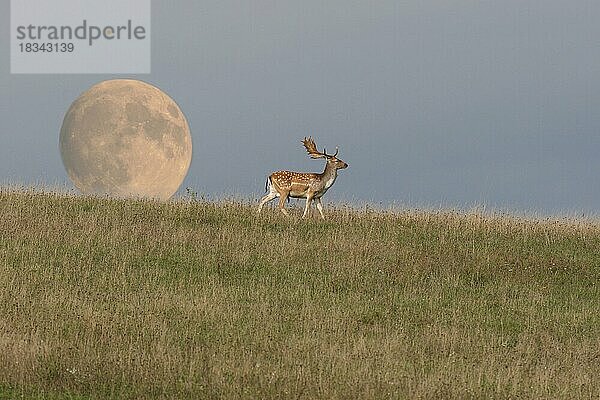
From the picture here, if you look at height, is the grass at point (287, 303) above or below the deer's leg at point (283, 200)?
below

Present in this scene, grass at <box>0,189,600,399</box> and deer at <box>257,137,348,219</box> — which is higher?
deer at <box>257,137,348,219</box>

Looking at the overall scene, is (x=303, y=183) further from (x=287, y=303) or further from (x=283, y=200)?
(x=287, y=303)

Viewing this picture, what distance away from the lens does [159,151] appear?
38219 mm

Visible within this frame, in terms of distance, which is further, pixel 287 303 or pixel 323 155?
pixel 323 155

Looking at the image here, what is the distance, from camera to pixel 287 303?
61.5 feet

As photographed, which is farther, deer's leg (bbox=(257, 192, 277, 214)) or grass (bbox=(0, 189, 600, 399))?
deer's leg (bbox=(257, 192, 277, 214))

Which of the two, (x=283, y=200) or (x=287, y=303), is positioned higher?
(x=283, y=200)

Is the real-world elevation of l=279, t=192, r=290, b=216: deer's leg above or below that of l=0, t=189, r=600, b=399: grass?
above

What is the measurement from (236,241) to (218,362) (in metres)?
10.5

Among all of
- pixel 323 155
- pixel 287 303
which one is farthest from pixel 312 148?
pixel 287 303

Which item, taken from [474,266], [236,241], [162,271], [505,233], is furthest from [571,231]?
[162,271]

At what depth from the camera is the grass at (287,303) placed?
13258 mm

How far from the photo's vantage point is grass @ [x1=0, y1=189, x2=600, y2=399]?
43.5ft

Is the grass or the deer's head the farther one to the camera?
the deer's head
